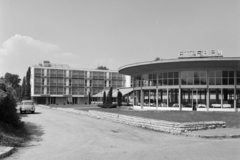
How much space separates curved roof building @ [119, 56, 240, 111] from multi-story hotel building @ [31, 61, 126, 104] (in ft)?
184

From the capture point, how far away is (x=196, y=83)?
103 feet

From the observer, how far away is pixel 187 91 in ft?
105

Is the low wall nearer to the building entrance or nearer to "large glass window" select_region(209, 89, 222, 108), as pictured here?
the building entrance

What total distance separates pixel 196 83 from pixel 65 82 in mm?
63272

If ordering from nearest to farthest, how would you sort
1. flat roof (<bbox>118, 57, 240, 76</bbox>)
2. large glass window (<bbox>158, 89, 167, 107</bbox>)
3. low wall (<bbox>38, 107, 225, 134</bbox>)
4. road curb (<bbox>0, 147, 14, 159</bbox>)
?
road curb (<bbox>0, 147, 14, 159</bbox>) → low wall (<bbox>38, 107, 225, 134</bbox>) → flat roof (<bbox>118, 57, 240, 76</bbox>) → large glass window (<bbox>158, 89, 167, 107</bbox>)

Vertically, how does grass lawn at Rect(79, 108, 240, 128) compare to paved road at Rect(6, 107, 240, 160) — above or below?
above

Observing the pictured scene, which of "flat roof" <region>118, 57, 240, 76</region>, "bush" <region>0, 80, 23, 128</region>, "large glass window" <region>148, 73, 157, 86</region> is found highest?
"flat roof" <region>118, 57, 240, 76</region>

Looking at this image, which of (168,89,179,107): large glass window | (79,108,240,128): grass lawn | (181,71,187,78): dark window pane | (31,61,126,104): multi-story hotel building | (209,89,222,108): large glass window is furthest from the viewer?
(31,61,126,104): multi-story hotel building

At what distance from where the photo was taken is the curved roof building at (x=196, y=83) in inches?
1192

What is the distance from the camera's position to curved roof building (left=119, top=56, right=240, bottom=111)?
99.4 feet

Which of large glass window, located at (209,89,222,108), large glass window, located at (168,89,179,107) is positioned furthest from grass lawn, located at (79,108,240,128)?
large glass window, located at (168,89,179,107)

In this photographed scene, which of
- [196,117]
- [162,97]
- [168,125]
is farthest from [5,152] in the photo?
[162,97]

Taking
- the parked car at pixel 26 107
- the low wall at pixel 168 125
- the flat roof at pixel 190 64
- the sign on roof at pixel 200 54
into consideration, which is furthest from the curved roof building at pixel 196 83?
the parked car at pixel 26 107

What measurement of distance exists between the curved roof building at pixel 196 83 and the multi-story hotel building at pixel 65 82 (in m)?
56.0
